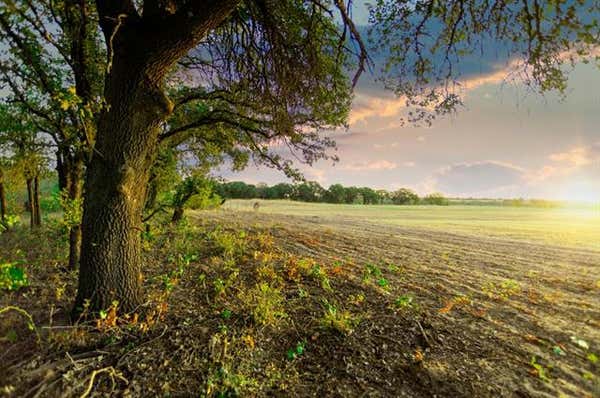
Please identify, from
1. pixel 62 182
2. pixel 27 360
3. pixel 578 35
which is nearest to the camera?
pixel 27 360

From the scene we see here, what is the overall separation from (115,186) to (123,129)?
2.45 feet

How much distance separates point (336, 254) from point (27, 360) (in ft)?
19.3

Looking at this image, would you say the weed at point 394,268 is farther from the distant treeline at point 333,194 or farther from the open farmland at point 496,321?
the distant treeline at point 333,194

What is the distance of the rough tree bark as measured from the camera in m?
3.81

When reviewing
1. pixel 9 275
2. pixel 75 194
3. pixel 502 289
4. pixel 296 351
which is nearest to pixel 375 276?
pixel 502 289

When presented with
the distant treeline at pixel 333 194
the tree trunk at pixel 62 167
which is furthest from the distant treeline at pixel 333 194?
the tree trunk at pixel 62 167

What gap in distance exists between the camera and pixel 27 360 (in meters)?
3.14

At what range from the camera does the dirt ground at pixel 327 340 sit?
2.94 m

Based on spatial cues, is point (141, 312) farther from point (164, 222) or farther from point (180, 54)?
point (164, 222)

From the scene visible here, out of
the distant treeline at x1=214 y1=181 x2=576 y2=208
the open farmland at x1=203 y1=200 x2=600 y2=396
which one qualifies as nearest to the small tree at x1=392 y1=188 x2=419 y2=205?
the distant treeline at x1=214 y1=181 x2=576 y2=208

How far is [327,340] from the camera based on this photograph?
3633 mm

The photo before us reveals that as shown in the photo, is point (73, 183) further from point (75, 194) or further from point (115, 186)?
point (115, 186)

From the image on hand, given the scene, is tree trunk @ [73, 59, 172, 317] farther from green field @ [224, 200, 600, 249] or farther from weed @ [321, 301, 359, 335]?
green field @ [224, 200, 600, 249]

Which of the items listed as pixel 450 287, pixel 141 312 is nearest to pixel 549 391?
pixel 450 287
